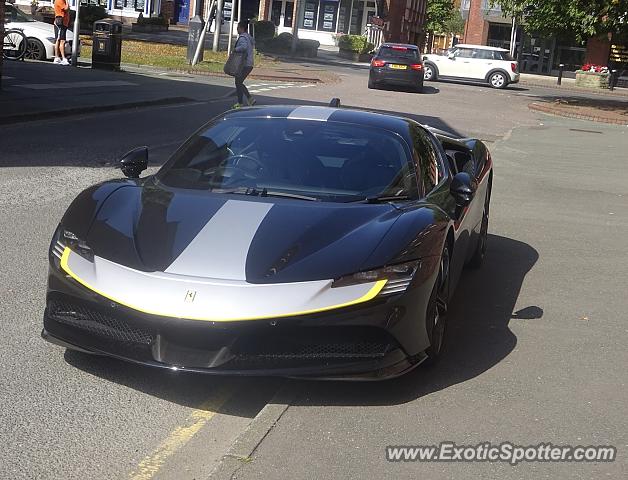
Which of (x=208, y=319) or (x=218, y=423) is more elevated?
(x=208, y=319)

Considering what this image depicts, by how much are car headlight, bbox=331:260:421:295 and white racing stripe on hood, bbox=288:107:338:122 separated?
1.83 m

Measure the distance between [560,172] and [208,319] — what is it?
12.6m

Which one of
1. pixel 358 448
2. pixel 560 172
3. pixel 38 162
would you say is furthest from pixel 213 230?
pixel 560 172

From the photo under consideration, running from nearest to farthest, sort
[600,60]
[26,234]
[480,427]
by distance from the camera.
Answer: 1. [480,427]
2. [26,234]
3. [600,60]

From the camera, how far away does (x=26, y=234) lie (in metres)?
8.18

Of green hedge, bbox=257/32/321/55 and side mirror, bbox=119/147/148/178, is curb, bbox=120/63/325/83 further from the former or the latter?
side mirror, bbox=119/147/148/178

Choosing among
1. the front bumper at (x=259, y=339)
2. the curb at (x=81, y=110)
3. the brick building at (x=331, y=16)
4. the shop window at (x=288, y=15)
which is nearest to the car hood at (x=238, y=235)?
the front bumper at (x=259, y=339)

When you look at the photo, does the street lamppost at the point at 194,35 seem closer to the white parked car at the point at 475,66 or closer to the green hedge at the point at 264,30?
the white parked car at the point at 475,66

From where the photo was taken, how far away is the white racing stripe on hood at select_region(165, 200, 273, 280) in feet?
15.6

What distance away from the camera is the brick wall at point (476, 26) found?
2672 inches

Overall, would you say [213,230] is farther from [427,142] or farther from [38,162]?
[38,162]

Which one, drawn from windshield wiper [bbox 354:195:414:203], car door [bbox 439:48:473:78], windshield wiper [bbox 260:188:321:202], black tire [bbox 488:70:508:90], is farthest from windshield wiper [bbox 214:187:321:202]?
car door [bbox 439:48:473:78]

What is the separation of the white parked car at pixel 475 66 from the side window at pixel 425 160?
38391mm

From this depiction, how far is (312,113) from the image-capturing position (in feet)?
21.7
